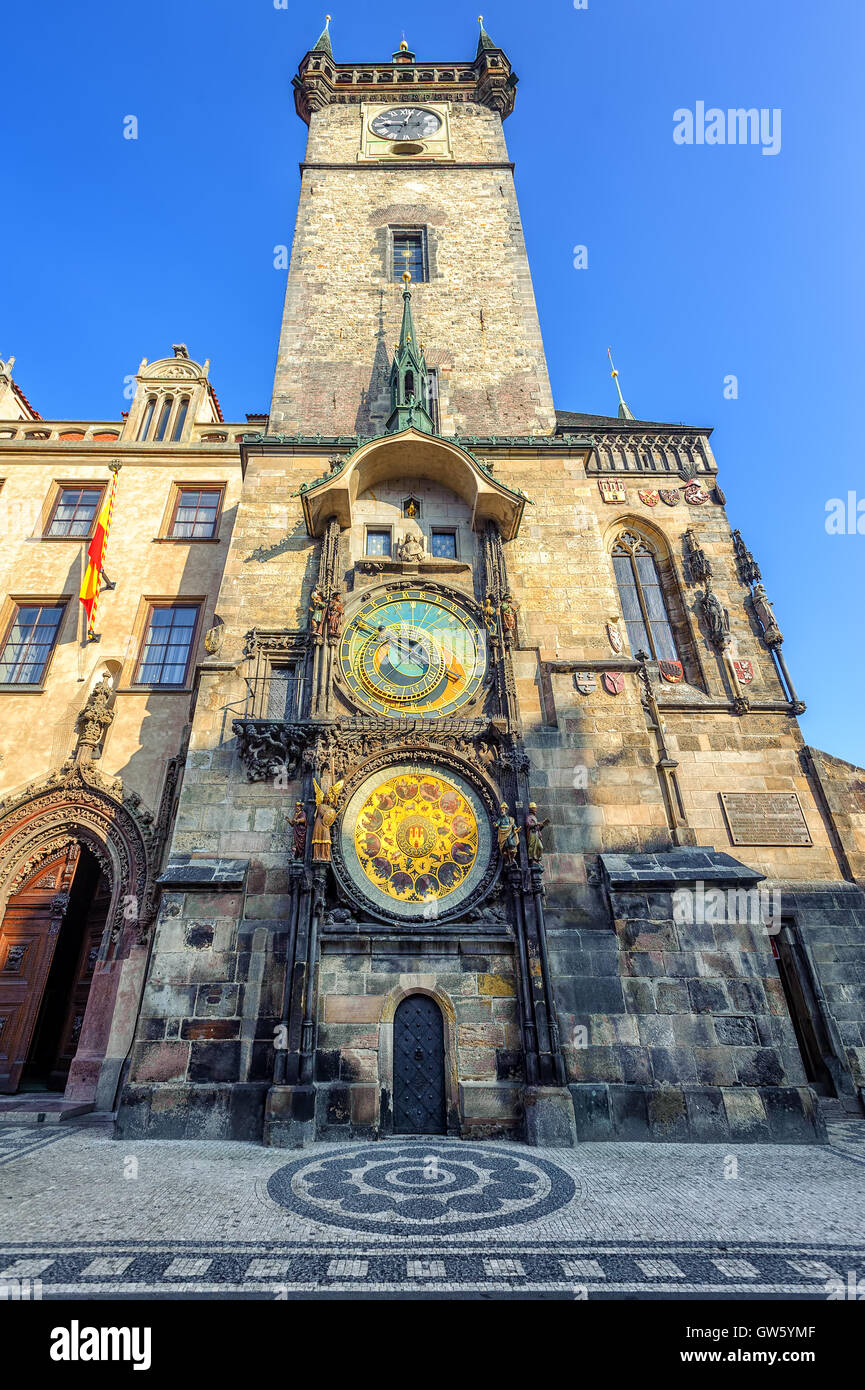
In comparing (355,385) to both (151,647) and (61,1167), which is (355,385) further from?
(61,1167)

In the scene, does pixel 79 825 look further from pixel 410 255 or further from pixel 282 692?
pixel 410 255

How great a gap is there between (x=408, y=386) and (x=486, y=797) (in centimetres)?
985

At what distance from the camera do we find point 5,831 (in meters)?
12.3

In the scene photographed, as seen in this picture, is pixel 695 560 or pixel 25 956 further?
pixel 695 560

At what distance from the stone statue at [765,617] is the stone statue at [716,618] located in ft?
2.34

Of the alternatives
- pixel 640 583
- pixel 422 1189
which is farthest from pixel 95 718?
pixel 640 583

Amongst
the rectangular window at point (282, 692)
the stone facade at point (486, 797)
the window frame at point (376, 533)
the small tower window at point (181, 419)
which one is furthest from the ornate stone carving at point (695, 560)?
the small tower window at point (181, 419)

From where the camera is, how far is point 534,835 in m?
9.16

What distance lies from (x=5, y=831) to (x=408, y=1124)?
9.38m

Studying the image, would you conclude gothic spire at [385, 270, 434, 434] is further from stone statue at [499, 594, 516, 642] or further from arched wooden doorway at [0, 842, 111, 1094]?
arched wooden doorway at [0, 842, 111, 1094]

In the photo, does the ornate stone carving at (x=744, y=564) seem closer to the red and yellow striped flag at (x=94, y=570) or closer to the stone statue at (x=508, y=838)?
the stone statue at (x=508, y=838)

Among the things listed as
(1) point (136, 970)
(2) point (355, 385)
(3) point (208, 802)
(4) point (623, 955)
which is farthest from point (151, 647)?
(4) point (623, 955)

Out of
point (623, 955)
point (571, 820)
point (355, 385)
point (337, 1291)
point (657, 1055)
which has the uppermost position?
point (355, 385)

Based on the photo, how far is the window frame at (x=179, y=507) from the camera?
15.8m
